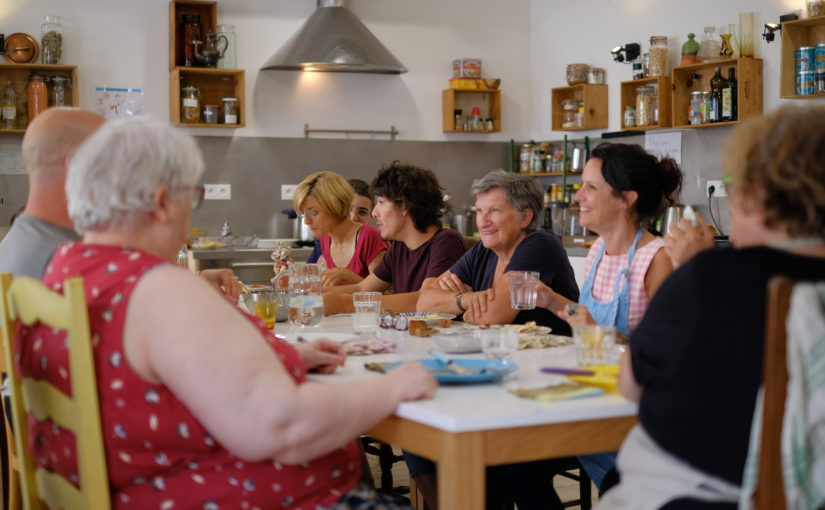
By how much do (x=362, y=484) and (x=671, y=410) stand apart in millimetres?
603

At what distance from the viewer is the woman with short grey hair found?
2.87m

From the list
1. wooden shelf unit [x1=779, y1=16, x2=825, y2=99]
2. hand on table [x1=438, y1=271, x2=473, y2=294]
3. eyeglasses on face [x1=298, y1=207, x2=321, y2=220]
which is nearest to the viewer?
hand on table [x1=438, y1=271, x2=473, y2=294]

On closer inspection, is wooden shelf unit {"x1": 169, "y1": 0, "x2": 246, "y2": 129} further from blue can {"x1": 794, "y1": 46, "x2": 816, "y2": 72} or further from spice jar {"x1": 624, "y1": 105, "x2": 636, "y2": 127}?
blue can {"x1": 794, "y1": 46, "x2": 816, "y2": 72}

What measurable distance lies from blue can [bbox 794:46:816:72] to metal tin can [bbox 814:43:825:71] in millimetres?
15

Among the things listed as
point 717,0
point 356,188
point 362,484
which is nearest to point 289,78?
point 356,188

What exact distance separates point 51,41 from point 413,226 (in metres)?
3.43

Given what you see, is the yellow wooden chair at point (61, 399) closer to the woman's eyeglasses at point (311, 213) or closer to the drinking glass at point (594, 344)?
the drinking glass at point (594, 344)

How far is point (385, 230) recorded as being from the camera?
382 cm

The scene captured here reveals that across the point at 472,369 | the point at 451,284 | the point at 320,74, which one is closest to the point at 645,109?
the point at 320,74

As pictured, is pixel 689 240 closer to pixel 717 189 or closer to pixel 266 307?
pixel 266 307

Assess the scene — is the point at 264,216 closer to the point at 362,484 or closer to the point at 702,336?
the point at 362,484

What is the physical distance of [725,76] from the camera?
18.0 feet

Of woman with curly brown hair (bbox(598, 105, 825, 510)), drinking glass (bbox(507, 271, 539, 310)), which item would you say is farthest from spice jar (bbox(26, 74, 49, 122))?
woman with curly brown hair (bbox(598, 105, 825, 510))

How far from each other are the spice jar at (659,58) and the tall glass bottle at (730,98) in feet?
1.68
